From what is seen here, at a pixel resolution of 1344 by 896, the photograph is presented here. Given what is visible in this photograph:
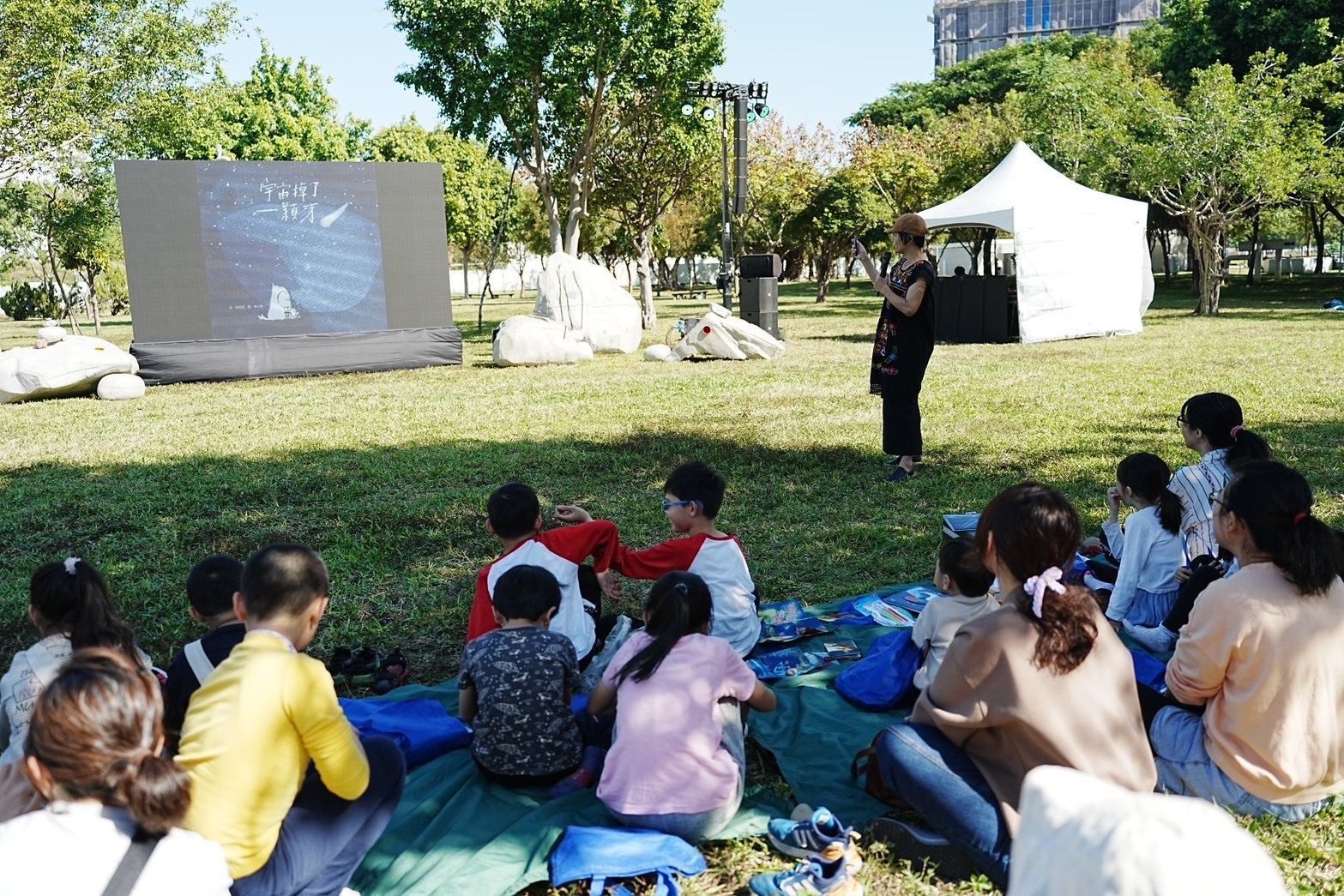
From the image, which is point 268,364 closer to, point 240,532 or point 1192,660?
point 240,532

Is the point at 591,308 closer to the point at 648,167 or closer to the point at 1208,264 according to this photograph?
the point at 648,167

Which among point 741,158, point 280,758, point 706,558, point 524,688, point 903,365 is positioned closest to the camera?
point 280,758

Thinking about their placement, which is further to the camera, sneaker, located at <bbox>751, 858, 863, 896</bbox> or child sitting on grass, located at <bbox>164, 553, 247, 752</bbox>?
child sitting on grass, located at <bbox>164, 553, 247, 752</bbox>

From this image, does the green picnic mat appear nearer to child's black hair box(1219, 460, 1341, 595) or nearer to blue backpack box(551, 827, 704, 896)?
blue backpack box(551, 827, 704, 896)

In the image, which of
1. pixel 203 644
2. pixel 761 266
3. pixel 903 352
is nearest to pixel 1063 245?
pixel 761 266

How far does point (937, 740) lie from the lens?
8.89ft

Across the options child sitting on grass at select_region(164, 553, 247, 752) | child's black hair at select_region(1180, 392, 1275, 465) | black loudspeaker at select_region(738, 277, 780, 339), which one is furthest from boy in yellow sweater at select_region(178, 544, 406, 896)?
black loudspeaker at select_region(738, 277, 780, 339)

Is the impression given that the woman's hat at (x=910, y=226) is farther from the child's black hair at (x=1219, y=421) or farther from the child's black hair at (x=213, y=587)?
the child's black hair at (x=213, y=587)

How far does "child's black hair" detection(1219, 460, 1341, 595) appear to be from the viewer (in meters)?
2.60

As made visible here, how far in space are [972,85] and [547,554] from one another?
5047 cm

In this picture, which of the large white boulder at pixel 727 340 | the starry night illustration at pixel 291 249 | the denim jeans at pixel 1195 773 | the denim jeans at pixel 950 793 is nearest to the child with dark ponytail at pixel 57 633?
the denim jeans at pixel 950 793

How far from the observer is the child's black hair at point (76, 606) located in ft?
9.39

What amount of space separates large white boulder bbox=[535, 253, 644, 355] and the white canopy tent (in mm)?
4816

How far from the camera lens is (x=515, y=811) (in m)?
3.04
